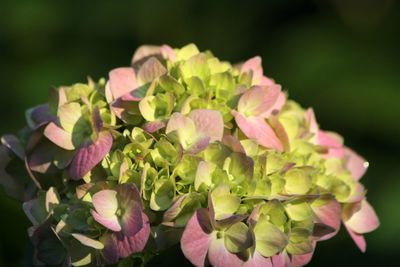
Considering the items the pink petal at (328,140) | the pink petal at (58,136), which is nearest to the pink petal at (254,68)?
the pink petal at (328,140)

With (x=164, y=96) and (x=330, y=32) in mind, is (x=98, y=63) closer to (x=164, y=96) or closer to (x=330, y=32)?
(x=330, y=32)

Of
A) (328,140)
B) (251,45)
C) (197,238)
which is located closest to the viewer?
(197,238)

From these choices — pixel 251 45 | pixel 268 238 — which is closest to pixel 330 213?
pixel 268 238

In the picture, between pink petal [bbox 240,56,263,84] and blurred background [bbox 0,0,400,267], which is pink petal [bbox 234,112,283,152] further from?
blurred background [bbox 0,0,400,267]

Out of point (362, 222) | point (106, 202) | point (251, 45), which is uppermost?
point (106, 202)

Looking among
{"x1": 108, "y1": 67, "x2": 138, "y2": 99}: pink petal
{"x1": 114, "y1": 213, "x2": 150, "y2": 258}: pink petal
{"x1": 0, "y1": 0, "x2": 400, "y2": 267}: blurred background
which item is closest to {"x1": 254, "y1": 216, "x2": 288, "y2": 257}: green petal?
{"x1": 114, "y1": 213, "x2": 150, "y2": 258}: pink petal

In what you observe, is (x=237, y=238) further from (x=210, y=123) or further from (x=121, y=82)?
(x=121, y=82)

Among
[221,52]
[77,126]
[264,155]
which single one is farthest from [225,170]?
[221,52]

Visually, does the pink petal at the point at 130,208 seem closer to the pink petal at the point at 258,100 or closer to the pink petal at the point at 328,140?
the pink petal at the point at 258,100

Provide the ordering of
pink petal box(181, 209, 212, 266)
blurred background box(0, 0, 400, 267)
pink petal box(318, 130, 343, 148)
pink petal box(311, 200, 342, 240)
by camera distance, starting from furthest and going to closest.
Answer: blurred background box(0, 0, 400, 267) → pink petal box(318, 130, 343, 148) → pink petal box(311, 200, 342, 240) → pink petal box(181, 209, 212, 266)
